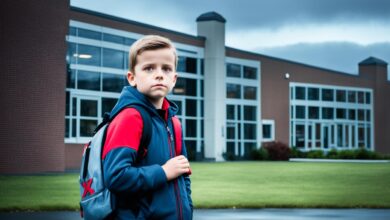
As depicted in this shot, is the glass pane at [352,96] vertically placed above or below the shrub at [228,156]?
above

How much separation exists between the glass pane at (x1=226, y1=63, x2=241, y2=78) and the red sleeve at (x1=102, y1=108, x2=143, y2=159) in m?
39.5

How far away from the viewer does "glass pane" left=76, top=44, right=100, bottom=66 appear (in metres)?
30.9

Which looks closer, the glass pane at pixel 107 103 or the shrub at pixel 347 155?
the glass pane at pixel 107 103

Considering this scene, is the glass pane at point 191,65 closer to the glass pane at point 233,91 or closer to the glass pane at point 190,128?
the glass pane at point 190,128

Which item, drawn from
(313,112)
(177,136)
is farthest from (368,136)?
(177,136)

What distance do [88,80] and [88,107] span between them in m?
1.25

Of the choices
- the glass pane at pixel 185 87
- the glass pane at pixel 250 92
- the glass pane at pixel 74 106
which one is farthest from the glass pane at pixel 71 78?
the glass pane at pixel 250 92

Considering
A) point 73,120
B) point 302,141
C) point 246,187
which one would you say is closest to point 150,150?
point 246,187

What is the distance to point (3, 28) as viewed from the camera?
76.4ft

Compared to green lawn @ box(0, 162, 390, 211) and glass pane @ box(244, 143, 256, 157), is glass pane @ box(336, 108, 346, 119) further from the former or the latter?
green lawn @ box(0, 162, 390, 211)

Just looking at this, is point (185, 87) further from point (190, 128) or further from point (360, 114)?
point (360, 114)

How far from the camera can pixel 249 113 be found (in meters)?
44.6

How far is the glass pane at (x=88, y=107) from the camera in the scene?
102ft

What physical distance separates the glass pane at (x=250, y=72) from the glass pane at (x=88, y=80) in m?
14.2
